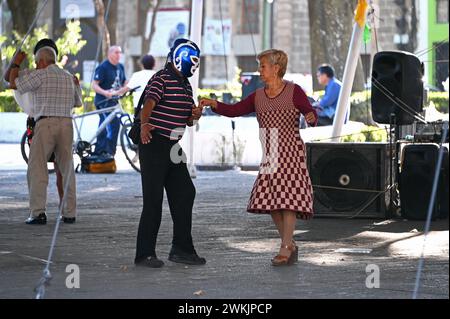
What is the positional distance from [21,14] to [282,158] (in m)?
23.4

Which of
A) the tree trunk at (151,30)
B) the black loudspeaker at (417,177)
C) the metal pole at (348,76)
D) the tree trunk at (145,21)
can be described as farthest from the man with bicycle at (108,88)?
the tree trunk at (151,30)

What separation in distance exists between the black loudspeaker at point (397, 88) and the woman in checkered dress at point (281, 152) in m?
4.23

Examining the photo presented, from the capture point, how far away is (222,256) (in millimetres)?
11320

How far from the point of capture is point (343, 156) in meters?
14.6

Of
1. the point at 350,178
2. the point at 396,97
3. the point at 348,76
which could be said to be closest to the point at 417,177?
the point at 350,178

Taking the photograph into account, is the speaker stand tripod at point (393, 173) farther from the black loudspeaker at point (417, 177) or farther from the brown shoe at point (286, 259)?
the brown shoe at point (286, 259)

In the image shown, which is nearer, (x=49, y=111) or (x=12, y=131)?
(x=49, y=111)

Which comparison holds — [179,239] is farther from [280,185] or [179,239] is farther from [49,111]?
[49,111]

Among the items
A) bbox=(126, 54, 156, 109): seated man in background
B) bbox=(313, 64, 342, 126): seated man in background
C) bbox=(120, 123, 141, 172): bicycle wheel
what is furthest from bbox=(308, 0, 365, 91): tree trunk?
bbox=(126, 54, 156, 109): seated man in background

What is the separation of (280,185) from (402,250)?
171 centimetres

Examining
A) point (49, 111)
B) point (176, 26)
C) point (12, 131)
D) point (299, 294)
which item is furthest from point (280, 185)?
point (176, 26)

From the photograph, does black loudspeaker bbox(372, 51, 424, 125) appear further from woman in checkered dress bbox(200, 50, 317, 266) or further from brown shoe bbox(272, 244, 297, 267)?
brown shoe bbox(272, 244, 297, 267)

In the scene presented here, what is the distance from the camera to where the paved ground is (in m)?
9.26

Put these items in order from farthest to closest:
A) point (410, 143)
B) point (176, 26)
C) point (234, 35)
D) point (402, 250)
→ point (234, 35)
point (176, 26)
point (410, 143)
point (402, 250)
